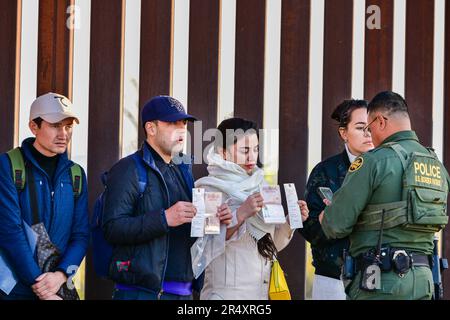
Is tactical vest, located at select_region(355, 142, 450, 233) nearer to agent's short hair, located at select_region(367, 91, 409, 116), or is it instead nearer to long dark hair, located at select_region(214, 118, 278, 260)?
agent's short hair, located at select_region(367, 91, 409, 116)

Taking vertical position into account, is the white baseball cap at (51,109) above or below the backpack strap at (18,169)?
above

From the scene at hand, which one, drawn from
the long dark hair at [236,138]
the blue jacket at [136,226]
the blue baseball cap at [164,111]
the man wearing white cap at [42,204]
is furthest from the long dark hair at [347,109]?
the man wearing white cap at [42,204]

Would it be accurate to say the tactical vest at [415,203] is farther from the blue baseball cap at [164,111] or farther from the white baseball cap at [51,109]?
the white baseball cap at [51,109]

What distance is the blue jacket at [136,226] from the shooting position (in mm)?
5129

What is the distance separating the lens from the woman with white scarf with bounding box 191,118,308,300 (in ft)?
17.8

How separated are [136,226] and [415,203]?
158 cm

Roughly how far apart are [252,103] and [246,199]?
4.29 feet

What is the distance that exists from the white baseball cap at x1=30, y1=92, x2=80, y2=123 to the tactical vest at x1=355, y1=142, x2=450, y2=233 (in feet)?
6.42

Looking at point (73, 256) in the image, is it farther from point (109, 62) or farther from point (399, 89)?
point (399, 89)

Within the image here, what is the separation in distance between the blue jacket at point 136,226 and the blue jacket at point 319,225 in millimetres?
911

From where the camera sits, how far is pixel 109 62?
641 cm

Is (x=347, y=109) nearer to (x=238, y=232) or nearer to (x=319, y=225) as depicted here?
(x=319, y=225)

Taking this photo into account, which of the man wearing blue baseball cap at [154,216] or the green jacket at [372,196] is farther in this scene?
the man wearing blue baseball cap at [154,216]
